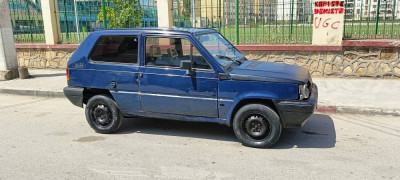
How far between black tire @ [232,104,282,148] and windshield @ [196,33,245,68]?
0.76 m

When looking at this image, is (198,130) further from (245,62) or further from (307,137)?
(307,137)

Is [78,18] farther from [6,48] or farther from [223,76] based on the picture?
[223,76]

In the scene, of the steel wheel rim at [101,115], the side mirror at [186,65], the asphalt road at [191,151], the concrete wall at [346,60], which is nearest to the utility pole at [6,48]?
the asphalt road at [191,151]

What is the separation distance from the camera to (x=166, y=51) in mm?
4863

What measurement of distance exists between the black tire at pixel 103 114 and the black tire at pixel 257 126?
1.99 m

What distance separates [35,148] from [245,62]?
11.4 ft

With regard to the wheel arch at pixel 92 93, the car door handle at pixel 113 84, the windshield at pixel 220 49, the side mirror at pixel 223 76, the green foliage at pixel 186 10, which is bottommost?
the wheel arch at pixel 92 93

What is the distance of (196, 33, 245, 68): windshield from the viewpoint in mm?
4790

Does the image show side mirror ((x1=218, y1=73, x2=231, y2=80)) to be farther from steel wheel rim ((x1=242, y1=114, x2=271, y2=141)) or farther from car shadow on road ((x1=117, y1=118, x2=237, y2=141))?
car shadow on road ((x1=117, y1=118, x2=237, y2=141))

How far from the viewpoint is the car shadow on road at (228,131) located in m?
4.79

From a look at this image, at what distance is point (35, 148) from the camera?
15.5 feet

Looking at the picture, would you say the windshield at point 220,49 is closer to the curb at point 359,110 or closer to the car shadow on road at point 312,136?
the car shadow on road at point 312,136

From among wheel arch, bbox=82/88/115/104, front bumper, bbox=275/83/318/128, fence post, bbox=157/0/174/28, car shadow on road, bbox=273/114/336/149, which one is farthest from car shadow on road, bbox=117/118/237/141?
fence post, bbox=157/0/174/28

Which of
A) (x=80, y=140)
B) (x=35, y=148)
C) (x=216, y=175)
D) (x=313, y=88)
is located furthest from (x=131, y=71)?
(x=313, y=88)
